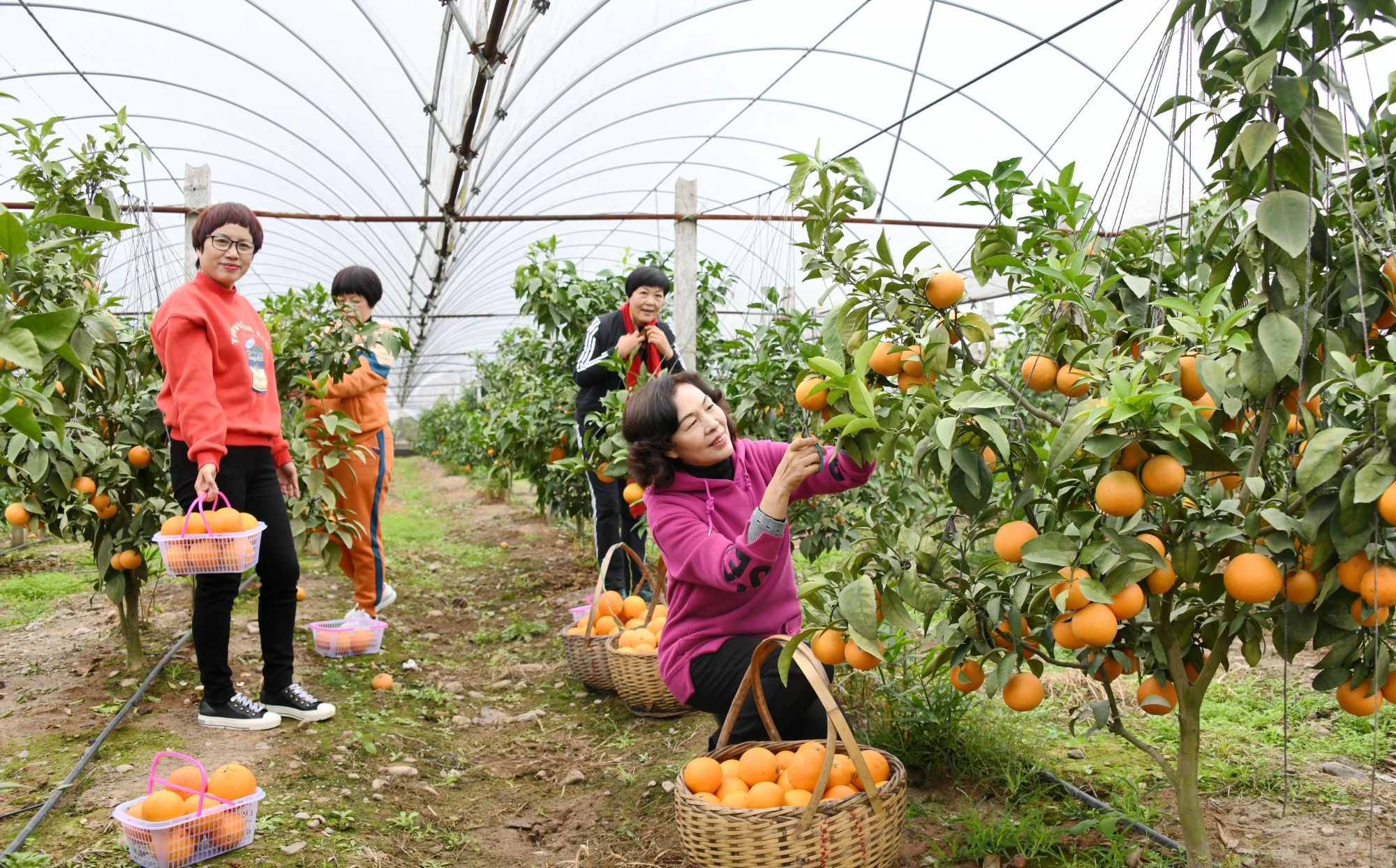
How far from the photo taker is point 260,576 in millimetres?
3010

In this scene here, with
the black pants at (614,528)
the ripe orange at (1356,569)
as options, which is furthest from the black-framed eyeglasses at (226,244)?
the ripe orange at (1356,569)

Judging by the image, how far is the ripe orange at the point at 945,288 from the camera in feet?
5.11

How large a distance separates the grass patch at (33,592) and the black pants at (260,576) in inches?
65.6

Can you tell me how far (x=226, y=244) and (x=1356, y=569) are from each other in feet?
9.42

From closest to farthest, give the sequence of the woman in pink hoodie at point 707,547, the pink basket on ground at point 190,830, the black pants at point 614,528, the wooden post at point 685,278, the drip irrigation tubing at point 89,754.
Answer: the pink basket on ground at point 190,830, the drip irrigation tubing at point 89,754, the woman in pink hoodie at point 707,547, the black pants at point 614,528, the wooden post at point 685,278

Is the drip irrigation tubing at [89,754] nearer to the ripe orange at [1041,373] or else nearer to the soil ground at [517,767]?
the soil ground at [517,767]

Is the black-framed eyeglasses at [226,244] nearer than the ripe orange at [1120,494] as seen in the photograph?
No

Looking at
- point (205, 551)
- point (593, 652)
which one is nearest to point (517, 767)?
point (593, 652)

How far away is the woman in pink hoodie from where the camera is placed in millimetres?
2287

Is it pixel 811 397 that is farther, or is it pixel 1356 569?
pixel 811 397

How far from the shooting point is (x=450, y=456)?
1680 centimetres

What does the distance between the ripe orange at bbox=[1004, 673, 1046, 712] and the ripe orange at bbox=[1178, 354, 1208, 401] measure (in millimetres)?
544

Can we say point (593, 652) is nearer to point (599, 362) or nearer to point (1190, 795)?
Answer: point (599, 362)

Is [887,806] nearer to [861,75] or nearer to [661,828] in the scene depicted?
[661,828]
